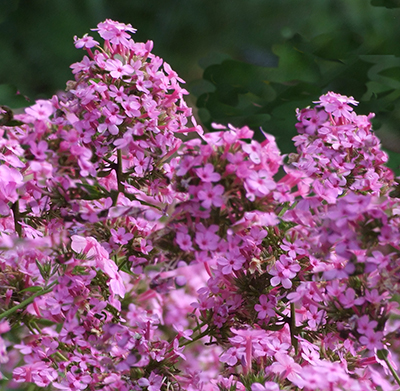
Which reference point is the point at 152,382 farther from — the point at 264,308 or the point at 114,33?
the point at 114,33

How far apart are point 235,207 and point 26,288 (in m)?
0.15

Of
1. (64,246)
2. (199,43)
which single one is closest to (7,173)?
(64,246)

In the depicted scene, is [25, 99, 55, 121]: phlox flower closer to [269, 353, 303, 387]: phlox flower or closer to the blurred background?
[269, 353, 303, 387]: phlox flower

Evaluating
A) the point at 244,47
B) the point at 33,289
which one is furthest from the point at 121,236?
the point at 244,47

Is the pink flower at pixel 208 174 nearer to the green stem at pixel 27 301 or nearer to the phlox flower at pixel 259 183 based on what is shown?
the phlox flower at pixel 259 183

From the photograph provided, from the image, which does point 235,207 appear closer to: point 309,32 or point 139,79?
point 139,79

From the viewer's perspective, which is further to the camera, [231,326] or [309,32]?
[309,32]

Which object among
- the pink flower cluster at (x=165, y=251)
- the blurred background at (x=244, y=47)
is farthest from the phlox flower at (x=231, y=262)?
A: the blurred background at (x=244, y=47)

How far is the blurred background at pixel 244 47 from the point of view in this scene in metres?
0.99

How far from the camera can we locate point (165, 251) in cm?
23

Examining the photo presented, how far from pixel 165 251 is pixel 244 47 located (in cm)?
93

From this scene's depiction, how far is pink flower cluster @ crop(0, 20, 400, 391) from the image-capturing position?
0.23 metres

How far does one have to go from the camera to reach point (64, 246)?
0.29 metres

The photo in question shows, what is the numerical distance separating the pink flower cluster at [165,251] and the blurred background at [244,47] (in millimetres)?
647
